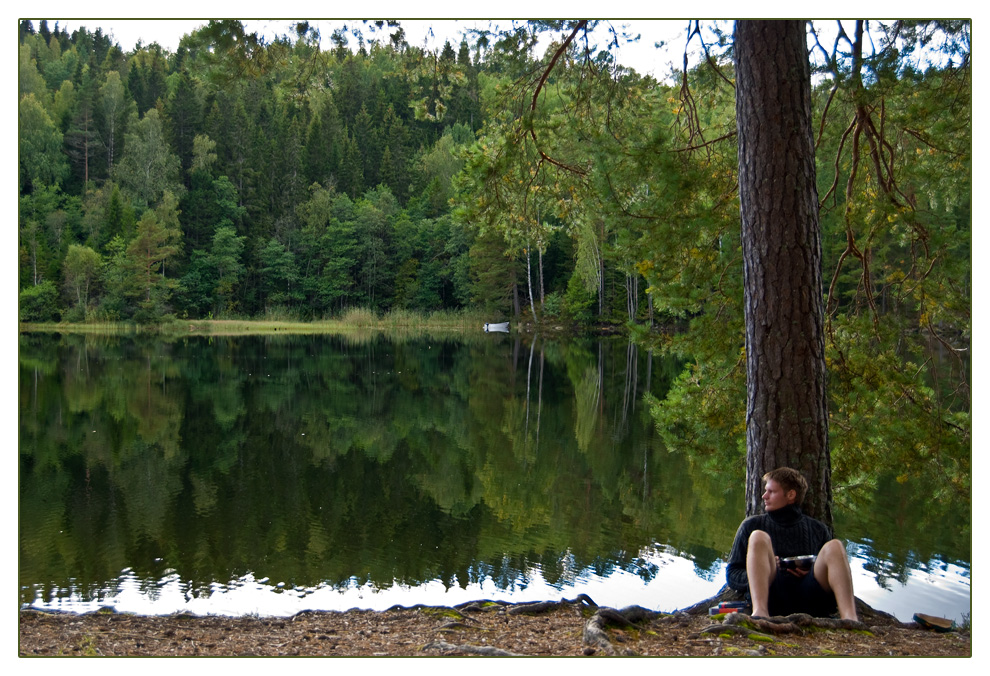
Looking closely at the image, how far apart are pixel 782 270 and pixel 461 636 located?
7.28ft

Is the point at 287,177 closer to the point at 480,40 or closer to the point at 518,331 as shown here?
the point at 480,40

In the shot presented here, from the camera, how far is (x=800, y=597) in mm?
3383

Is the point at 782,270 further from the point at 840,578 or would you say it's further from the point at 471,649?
the point at 471,649

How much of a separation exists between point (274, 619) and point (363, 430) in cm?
681

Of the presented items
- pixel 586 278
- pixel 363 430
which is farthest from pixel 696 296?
pixel 586 278

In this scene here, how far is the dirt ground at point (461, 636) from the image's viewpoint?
3.15 metres

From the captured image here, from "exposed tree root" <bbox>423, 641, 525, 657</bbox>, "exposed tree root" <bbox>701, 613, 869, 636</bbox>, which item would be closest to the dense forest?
"exposed tree root" <bbox>701, 613, 869, 636</bbox>

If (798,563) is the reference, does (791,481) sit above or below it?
above

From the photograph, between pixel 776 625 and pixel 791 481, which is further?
pixel 791 481

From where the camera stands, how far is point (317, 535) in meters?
6.22

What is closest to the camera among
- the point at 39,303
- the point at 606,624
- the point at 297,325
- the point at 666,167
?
the point at 606,624

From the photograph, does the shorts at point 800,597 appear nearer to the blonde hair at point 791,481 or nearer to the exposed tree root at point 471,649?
the blonde hair at point 791,481

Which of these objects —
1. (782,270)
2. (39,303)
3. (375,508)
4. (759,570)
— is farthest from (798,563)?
(39,303)

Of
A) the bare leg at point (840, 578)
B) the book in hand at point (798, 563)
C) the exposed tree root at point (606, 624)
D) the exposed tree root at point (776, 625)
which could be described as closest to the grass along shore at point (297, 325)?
the exposed tree root at point (606, 624)
